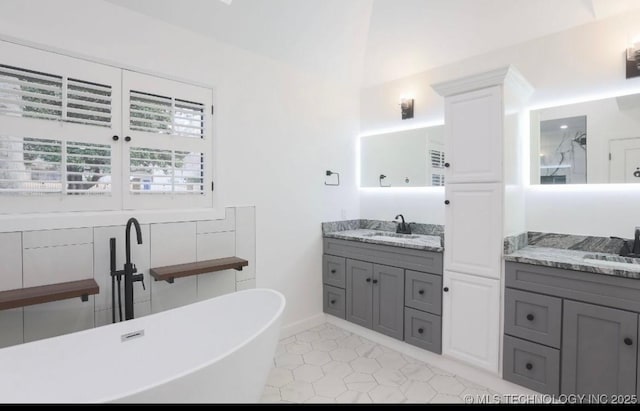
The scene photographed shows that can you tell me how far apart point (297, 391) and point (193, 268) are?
1110mm

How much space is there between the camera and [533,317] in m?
2.11

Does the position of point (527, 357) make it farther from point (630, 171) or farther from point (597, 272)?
point (630, 171)

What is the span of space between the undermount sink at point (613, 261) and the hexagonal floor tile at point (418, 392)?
1.31m

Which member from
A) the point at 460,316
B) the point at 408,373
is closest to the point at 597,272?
the point at 460,316

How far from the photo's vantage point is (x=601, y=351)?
1868mm

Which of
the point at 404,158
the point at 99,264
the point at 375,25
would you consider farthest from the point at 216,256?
the point at 375,25

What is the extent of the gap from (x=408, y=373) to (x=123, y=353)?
194 cm

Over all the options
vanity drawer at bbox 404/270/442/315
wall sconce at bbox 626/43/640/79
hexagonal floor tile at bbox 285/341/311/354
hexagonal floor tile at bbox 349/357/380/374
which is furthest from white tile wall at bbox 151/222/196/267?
wall sconce at bbox 626/43/640/79

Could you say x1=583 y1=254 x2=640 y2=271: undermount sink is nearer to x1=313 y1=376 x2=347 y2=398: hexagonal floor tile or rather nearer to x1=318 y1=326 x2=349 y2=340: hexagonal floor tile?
x1=313 y1=376 x2=347 y2=398: hexagonal floor tile

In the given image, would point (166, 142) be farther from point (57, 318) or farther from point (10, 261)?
point (57, 318)

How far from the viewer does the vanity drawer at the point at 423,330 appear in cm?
258

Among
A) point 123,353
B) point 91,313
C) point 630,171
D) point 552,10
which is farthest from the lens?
point 552,10

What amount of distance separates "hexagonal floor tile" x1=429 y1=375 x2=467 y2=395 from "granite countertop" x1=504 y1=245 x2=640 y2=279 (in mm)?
972

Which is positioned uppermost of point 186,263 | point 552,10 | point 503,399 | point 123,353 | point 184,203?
point 552,10
